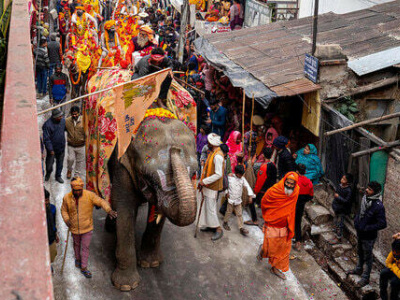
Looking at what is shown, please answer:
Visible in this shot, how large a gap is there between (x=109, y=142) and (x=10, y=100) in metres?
4.19

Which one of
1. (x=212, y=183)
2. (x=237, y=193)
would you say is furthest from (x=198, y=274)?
(x=237, y=193)

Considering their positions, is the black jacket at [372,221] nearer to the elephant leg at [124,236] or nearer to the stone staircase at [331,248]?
the stone staircase at [331,248]

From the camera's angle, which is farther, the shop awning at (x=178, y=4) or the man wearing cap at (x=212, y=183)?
the shop awning at (x=178, y=4)

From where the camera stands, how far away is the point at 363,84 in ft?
28.9

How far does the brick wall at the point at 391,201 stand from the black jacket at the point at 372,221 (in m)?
0.49

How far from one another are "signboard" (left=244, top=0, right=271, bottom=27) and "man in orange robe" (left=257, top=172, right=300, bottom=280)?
32.0 ft

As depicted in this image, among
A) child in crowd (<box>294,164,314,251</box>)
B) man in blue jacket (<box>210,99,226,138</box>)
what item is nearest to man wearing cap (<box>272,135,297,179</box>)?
child in crowd (<box>294,164,314,251</box>)

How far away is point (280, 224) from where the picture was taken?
23.1 feet

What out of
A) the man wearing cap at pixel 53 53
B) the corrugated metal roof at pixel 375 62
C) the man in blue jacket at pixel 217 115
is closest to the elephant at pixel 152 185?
the corrugated metal roof at pixel 375 62

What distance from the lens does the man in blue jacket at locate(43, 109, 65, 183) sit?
8.59 m

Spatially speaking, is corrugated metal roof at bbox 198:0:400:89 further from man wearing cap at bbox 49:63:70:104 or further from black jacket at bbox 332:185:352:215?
Result: man wearing cap at bbox 49:63:70:104

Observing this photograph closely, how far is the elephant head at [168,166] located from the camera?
5.14m

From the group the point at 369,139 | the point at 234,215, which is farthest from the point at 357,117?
the point at 234,215

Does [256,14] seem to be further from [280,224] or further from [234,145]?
[280,224]
